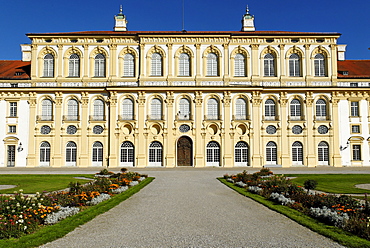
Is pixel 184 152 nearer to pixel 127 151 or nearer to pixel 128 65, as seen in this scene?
pixel 127 151

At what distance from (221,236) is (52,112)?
3607cm

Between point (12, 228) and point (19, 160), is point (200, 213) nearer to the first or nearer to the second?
point (12, 228)

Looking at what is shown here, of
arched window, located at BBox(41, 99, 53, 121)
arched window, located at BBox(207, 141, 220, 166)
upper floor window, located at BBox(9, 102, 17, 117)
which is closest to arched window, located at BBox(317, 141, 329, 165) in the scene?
arched window, located at BBox(207, 141, 220, 166)

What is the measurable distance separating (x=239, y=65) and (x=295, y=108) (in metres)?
7.93

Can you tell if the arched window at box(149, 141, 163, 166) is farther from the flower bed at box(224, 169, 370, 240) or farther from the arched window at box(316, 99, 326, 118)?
the flower bed at box(224, 169, 370, 240)

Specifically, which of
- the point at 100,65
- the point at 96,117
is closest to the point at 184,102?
the point at 96,117

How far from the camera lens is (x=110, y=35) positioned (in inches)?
1631

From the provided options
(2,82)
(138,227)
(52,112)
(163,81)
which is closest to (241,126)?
(163,81)

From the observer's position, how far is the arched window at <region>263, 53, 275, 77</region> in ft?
138

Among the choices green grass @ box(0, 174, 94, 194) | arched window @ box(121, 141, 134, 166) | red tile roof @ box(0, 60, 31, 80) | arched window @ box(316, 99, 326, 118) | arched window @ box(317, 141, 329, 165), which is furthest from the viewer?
red tile roof @ box(0, 60, 31, 80)

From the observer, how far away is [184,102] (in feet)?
134

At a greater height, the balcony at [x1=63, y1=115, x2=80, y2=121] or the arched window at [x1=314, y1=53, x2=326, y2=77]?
the arched window at [x1=314, y1=53, x2=326, y2=77]

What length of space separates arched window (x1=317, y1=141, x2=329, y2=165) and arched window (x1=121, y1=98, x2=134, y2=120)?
2106 centimetres

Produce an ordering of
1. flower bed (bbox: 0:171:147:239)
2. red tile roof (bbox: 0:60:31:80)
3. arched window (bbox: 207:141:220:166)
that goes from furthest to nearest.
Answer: red tile roof (bbox: 0:60:31:80) < arched window (bbox: 207:141:220:166) < flower bed (bbox: 0:171:147:239)
